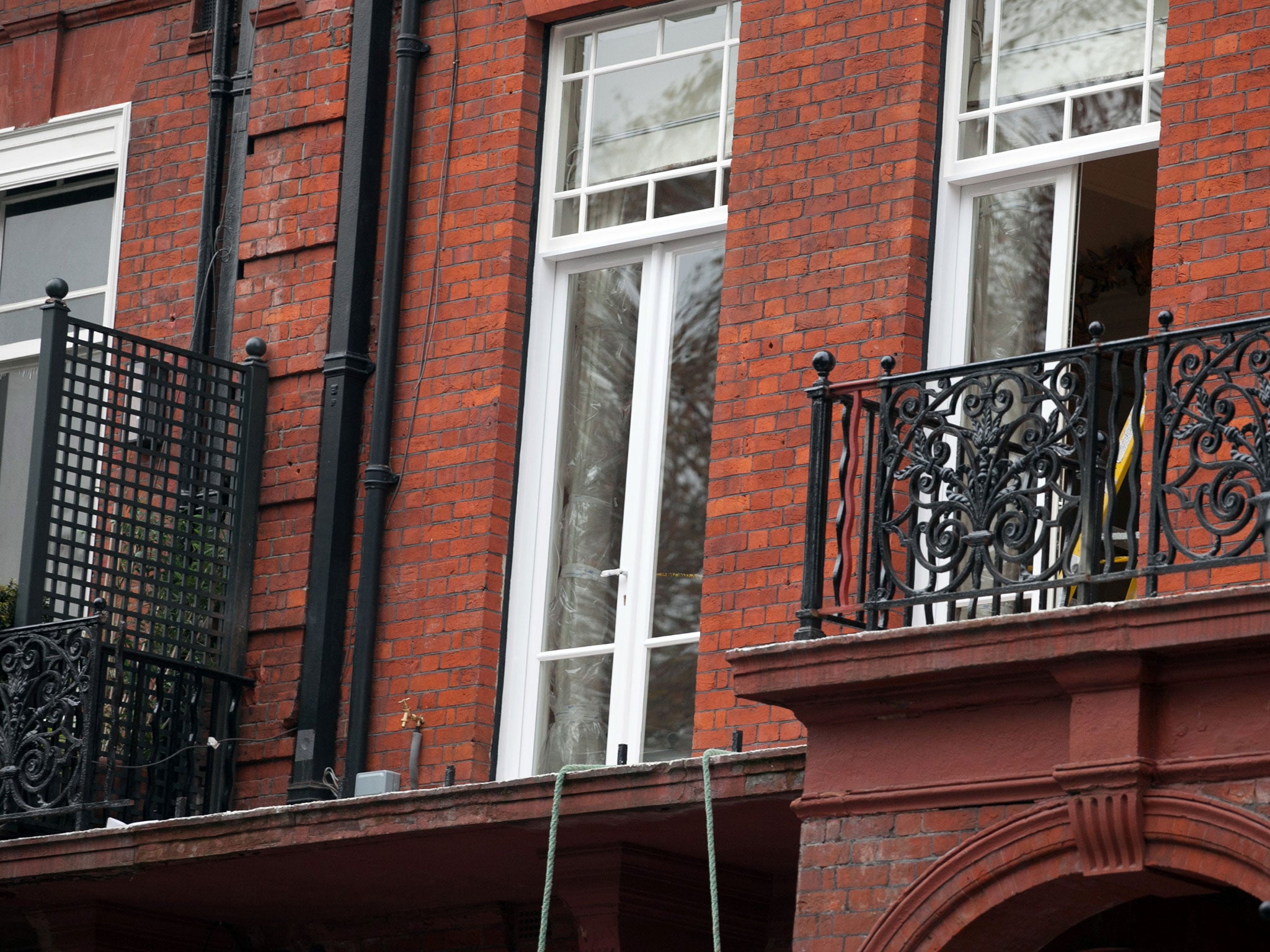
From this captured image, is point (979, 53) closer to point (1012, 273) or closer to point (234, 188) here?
point (1012, 273)

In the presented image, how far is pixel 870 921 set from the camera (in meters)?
→ 8.92

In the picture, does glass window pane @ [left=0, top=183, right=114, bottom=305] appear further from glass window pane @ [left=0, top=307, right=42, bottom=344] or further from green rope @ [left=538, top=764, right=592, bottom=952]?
green rope @ [left=538, top=764, right=592, bottom=952]

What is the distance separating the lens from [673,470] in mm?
11516

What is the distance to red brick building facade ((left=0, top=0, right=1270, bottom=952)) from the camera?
8.70m

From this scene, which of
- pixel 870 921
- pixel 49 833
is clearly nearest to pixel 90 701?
pixel 49 833

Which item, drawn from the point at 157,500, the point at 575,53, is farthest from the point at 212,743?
the point at 575,53

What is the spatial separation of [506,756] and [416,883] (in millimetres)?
654

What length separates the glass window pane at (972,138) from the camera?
10.9 metres

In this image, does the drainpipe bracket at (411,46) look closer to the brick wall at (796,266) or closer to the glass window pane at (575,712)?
the brick wall at (796,266)

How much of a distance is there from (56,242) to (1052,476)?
271 inches

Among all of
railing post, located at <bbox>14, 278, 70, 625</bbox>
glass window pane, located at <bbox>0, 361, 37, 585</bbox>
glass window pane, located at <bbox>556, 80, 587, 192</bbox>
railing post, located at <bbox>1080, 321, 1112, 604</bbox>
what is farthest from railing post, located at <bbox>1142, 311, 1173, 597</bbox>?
glass window pane, located at <bbox>0, 361, 37, 585</bbox>

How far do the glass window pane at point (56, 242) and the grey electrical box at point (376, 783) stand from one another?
143 inches

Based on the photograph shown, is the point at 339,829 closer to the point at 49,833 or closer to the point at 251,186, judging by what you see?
the point at 49,833

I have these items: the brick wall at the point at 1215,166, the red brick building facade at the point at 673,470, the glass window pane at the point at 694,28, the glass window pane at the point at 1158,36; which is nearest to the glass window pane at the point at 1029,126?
the red brick building facade at the point at 673,470
